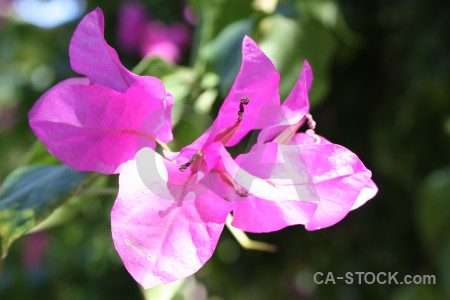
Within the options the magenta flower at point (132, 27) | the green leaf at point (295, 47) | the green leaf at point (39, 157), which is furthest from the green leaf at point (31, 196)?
the magenta flower at point (132, 27)

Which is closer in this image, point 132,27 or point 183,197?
point 183,197

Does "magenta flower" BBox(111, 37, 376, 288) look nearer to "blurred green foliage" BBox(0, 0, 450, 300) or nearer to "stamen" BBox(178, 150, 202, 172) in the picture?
"stamen" BBox(178, 150, 202, 172)

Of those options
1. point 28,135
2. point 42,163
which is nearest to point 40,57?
point 28,135

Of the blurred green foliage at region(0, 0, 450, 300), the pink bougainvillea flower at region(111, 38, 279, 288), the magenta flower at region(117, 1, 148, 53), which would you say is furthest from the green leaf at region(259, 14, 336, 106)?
the magenta flower at region(117, 1, 148, 53)

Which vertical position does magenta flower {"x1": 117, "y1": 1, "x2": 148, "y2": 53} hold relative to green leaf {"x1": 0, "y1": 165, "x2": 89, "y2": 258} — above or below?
below

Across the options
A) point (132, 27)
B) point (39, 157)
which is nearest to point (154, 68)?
point (39, 157)

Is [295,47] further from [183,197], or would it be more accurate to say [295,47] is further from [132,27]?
[132,27]
